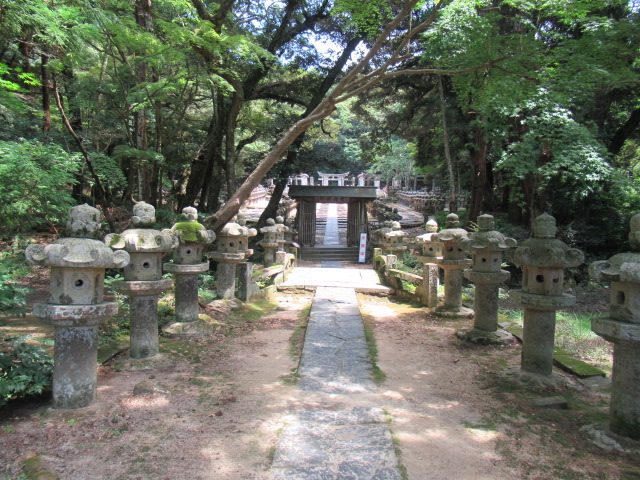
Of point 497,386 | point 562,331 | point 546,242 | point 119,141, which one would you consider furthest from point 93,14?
point 562,331

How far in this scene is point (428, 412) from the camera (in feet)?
14.0

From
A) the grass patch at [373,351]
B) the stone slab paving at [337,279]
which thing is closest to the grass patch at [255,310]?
the stone slab paving at [337,279]

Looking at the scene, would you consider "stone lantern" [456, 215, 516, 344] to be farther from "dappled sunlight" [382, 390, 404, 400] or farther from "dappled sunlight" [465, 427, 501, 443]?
"dappled sunlight" [465, 427, 501, 443]

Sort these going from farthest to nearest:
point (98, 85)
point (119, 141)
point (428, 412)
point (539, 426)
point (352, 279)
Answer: point (119, 141)
point (352, 279)
point (98, 85)
point (428, 412)
point (539, 426)

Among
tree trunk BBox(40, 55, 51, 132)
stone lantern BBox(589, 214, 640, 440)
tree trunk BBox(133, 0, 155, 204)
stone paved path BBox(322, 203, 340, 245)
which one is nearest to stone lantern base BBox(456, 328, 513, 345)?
stone lantern BBox(589, 214, 640, 440)

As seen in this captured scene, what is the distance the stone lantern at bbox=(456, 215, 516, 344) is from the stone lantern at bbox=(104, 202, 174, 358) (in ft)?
14.0

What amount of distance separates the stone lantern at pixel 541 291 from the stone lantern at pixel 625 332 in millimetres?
1104

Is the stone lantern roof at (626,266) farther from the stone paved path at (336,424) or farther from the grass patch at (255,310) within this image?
the grass patch at (255,310)

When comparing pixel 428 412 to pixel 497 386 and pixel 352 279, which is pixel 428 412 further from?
pixel 352 279

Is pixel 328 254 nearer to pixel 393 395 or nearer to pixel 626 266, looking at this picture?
pixel 393 395

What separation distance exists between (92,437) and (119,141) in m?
12.2

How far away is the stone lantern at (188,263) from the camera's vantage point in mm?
6410

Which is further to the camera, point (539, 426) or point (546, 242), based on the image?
point (546, 242)

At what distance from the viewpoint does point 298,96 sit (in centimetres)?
1806
